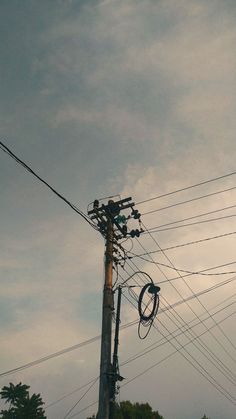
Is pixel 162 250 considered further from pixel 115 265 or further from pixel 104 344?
pixel 104 344

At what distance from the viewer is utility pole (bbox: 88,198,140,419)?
35.2 feet

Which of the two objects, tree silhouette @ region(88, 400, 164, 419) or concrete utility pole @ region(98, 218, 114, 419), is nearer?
concrete utility pole @ region(98, 218, 114, 419)

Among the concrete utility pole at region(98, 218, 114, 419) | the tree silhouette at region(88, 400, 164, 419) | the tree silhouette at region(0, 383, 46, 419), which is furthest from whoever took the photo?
the tree silhouette at region(0, 383, 46, 419)

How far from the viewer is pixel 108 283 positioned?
42.1 feet

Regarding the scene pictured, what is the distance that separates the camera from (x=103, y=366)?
11.1m

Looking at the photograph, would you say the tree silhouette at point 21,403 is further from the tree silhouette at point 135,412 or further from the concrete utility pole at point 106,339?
the concrete utility pole at point 106,339

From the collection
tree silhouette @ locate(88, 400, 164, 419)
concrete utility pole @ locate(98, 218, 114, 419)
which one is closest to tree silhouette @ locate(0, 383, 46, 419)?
tree silhouette @ locate(88, 400, 164, 419)

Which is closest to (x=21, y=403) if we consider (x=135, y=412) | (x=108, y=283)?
(x=135, y=412)

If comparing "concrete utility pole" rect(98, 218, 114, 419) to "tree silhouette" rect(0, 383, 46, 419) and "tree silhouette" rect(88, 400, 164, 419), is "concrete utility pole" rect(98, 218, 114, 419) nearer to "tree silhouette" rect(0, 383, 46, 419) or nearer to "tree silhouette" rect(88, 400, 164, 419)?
"tree silhouette" rect(88, 400, 164, 419)

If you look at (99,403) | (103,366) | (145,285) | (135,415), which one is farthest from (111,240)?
(135,415)

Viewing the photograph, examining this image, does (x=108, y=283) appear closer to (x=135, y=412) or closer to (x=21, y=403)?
(x=135, y=412)

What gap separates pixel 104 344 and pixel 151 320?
2.78 m

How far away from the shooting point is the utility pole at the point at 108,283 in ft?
35.2

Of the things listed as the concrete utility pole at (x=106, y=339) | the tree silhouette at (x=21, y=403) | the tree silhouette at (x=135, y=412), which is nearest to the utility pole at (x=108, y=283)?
the concrete utility pole at (x=106, y=339)
